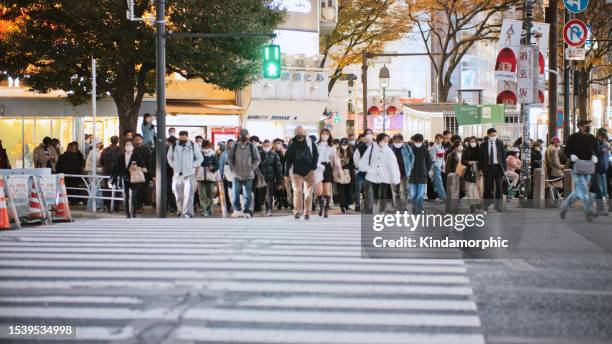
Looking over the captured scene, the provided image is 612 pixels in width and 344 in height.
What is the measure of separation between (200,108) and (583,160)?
2306 centimetres

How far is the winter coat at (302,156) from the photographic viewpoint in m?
18.2

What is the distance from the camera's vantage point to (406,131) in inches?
1420

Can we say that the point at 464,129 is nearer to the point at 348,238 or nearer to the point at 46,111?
the point at 46,111

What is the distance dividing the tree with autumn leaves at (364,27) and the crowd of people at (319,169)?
2127cm

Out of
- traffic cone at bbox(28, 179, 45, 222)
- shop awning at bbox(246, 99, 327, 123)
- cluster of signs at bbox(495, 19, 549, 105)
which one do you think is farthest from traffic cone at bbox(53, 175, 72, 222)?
shop awning at bbox(246, 99, 327, 123)

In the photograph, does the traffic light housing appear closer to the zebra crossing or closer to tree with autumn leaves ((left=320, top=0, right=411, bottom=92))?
the zebra crossing

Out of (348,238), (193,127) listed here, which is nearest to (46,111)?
(193,127)

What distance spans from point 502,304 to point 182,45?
2033cm

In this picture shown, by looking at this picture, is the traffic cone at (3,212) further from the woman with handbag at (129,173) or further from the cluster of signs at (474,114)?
the cluster of signs at (474,114)

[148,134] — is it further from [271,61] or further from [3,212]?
[3,212]

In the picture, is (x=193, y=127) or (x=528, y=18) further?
(x=193, y=127)

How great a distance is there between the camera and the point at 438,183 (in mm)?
26047

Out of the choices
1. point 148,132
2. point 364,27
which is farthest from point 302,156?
point 364,27

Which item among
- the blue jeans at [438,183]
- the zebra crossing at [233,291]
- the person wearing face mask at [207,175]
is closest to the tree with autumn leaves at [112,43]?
the person wearing face mask at [207,175]
